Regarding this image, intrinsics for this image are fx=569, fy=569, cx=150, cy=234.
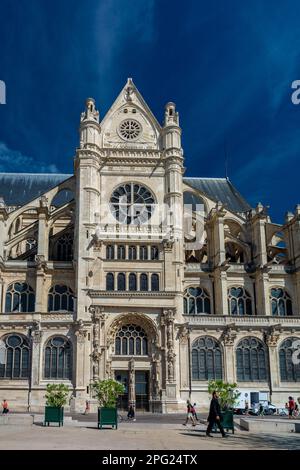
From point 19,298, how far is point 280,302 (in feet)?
80.5

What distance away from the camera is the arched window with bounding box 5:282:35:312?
51.5 m

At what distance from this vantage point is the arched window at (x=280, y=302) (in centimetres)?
5419

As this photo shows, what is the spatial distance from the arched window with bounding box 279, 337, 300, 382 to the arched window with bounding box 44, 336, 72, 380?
724 inches

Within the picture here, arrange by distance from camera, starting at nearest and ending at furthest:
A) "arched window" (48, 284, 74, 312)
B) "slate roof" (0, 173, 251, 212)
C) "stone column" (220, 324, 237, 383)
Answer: "stone column" (220, 324, 237, 383) < "arched window" (48, 284, 74, 312) < "slate roof" (0, 173, 251, 212)

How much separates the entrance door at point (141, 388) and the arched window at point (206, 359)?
409 centimetres

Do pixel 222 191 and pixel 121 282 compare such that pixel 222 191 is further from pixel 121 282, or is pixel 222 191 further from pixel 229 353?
pixel 229 353

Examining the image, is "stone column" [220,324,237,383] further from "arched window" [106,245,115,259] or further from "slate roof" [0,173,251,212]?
"slate roof" [0,173,251,212]

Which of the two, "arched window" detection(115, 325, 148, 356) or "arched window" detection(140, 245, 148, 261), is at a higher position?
"arched window" detection(140, 245, 148, 261)

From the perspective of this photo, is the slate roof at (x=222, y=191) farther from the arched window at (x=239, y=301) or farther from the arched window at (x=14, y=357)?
the arched window at (x=14, y=357)

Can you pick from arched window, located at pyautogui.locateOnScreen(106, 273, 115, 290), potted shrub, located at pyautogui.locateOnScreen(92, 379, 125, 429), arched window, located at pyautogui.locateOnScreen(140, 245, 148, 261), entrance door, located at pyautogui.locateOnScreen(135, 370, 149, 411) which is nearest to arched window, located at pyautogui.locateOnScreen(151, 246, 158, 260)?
arched window, located at pyautogui.locateOnScreen(140, 245, 148, 261)

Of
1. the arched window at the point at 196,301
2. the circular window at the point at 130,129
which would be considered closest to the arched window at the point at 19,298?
the arched window at the point at 196,301

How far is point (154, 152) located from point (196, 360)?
67.3 ft

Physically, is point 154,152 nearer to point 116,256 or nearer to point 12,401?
point 116,256

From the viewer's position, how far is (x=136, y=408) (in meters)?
47.6
